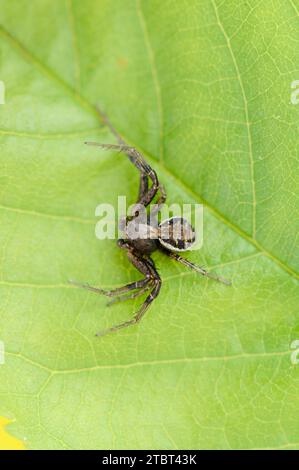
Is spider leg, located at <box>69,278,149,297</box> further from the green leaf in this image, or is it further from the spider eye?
the spider eye

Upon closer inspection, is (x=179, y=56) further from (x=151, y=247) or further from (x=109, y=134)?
(x=151, y=247)

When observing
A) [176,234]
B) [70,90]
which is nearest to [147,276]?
[176,234]

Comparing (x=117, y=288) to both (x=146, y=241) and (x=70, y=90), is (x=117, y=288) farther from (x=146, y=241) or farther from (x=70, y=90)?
(x=70, y=90)

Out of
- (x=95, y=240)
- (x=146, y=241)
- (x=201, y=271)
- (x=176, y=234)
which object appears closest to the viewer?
(x=201, y=271)

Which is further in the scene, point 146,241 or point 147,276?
point 146,241

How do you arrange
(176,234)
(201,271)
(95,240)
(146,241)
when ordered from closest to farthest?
(201,271)
(95,240)
(176,234)
(146,241)

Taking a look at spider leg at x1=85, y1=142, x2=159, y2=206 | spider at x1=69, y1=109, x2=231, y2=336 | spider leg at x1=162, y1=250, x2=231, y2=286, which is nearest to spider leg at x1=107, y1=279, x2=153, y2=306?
spider at x1=69, y1=109, x2=231, y2=336
